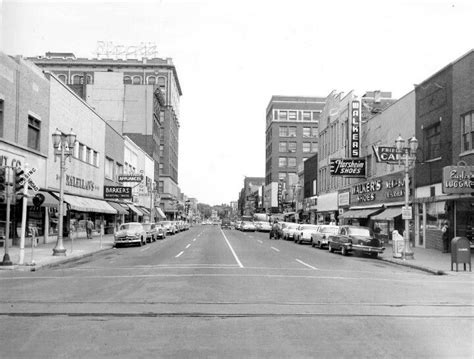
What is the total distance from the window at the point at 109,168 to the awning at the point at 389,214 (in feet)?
84.7

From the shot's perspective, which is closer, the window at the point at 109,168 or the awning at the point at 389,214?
the awning at the point at 389,214

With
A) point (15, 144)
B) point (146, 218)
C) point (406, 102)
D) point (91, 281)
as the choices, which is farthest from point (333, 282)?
point (146, 218)

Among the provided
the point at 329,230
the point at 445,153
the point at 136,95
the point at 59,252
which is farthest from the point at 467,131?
the point at 136,95

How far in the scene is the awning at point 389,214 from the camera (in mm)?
32484

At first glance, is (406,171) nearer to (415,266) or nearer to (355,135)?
(415,266)

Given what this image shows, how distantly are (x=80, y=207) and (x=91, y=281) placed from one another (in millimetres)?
21805

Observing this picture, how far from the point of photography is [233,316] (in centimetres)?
884

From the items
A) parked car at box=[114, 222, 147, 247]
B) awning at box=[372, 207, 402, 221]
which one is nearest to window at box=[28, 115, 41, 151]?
parked car at box=[114, 222, 147, 247]

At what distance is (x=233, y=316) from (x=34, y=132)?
2422 cm

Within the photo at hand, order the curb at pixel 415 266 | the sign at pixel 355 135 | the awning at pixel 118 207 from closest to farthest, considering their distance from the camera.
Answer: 1. the curb at pixel 415 266
2. the sign at pixel 355 135
3. the awning at pixel 118 207

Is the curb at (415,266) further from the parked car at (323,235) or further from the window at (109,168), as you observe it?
the window at (109,168)

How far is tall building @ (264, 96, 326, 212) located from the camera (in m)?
117

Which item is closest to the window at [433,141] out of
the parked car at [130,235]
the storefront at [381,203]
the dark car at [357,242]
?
the storefront at [381,203]

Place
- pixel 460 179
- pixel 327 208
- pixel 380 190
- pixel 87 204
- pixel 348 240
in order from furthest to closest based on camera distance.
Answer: pixel 327 208
pixel 380 190
pixel 87 204
pixel 348 240
pixel 460 179
